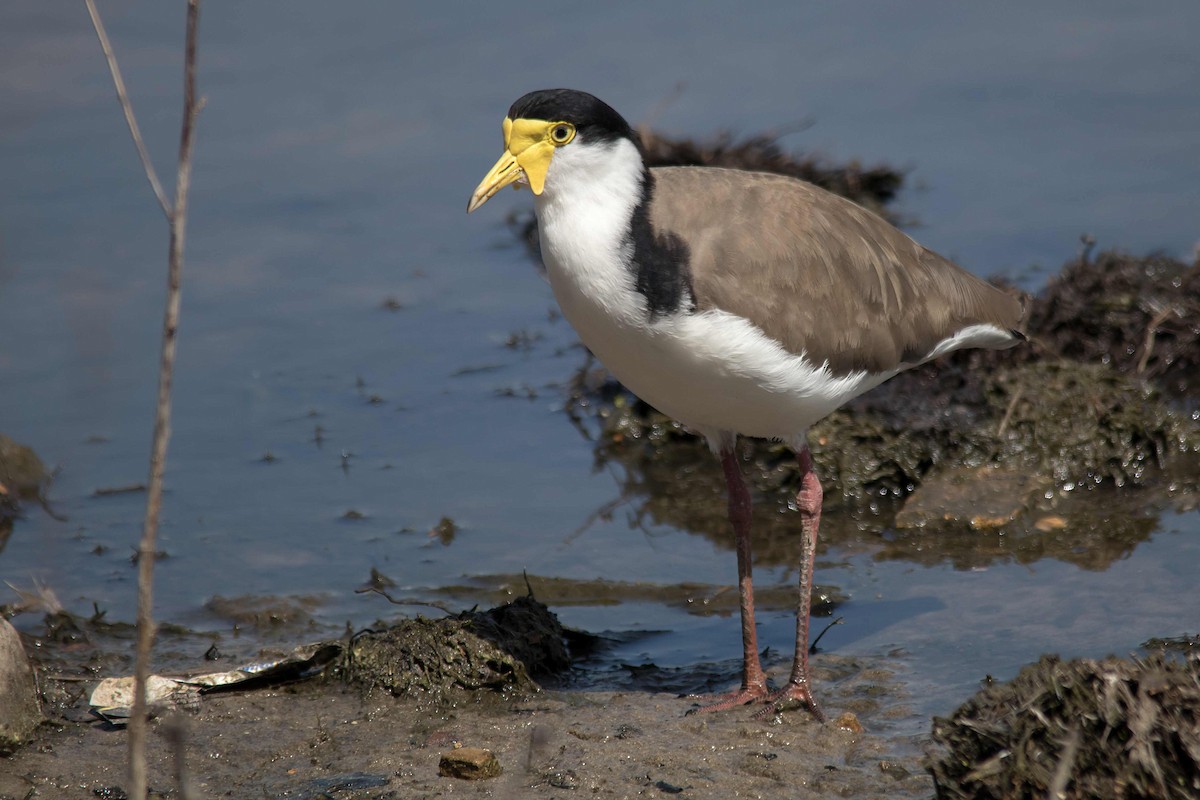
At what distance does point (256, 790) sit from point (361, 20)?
9.36 metres

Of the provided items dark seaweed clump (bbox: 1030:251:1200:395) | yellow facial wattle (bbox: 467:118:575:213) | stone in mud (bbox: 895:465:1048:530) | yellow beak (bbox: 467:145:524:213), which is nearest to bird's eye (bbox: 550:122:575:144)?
yellow facial wattle (bbox: 467:118:575:213)

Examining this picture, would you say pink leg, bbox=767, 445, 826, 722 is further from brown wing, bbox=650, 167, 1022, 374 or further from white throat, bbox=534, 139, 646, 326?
white throat, bbox=534, 139, 646, 326

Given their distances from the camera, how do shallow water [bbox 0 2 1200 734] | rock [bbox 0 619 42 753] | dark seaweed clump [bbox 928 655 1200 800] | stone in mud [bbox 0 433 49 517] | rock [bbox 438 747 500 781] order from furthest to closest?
stone in mud [bbox 0 433 49 517] → shallow water [bbox 0 2 1200 734] → rock [bbox 0 619 42 753] → rock [bbox 438 747 500 781] → dark seaweed clump [bbox 928 655 1200 800]

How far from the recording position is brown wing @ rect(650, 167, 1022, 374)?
544 centimetres

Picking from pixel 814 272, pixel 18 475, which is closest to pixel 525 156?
pixel 814 272

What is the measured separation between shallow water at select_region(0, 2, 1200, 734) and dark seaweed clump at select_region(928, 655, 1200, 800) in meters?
1.29

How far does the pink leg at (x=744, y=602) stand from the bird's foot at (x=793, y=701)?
0.43 feet

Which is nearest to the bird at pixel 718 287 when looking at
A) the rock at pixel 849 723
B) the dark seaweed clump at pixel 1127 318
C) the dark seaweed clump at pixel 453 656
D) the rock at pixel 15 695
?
the rock at pixel 849 723

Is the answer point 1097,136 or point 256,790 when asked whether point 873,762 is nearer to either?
point 256,790

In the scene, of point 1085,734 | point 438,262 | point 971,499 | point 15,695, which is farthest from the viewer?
point 438,262

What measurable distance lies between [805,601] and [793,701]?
16.0 inches

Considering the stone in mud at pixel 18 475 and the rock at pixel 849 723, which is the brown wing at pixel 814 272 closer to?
the rock at pixel 849 723

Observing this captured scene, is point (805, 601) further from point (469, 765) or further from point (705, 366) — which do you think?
point (469, 765)

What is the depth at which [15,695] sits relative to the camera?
5.23 meters
